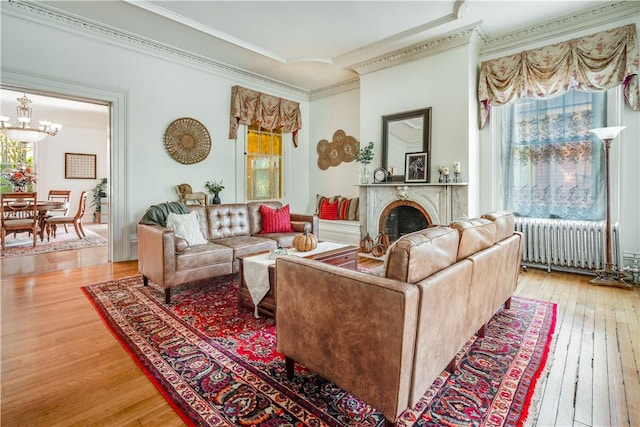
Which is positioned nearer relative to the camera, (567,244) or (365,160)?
(567,244)

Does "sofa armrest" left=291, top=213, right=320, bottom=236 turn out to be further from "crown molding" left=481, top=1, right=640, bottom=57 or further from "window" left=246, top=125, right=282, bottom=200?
"crown molding" left=481, top=1, right=640, bottom=57

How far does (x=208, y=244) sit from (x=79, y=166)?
7979mm

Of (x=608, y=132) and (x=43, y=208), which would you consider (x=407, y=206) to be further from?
(x=43, y=208)

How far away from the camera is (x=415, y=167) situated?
4688 millimetres

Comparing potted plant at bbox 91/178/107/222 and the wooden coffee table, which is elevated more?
potted plant at bbox 91/178/107/222

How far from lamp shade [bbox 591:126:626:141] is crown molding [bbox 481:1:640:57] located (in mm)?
1349

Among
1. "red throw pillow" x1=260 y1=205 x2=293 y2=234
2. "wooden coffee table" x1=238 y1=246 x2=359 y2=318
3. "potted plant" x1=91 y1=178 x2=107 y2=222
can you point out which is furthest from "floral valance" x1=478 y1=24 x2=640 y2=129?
"potted plant" x1=91 y1=178 x2=107 y2=222

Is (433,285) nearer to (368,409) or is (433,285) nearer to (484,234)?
(368,409)

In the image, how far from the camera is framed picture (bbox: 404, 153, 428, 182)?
15.1 ft

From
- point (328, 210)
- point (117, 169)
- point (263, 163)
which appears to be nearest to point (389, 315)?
point (117, 169)

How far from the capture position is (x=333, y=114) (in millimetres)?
6391

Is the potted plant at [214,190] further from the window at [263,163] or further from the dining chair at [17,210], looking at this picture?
the dining chair at [17,210]

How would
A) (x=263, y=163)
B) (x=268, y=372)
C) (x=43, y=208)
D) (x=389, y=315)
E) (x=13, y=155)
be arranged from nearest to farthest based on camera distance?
(x=389, y=315) < (x=268, y=372) < (x=43, y=208) < (x=263, y=163) < (x=13, y=155)

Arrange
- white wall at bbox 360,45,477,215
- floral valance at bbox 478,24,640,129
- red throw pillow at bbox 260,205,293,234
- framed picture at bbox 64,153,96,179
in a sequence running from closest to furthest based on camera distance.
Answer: floral valance at bbox 478,24,640,129
white wall at bbox 360,45,477,215
red throw pillow at bbox 260,205,293,234
framed picture at bbox 64,153,96,179
